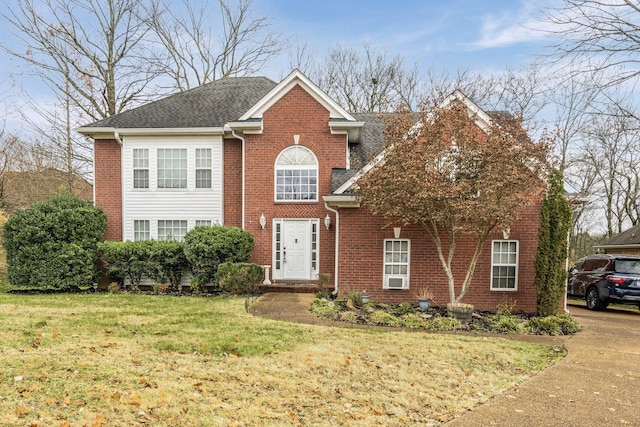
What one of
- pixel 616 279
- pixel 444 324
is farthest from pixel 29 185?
pixel 616 279

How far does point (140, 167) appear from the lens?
14305mm

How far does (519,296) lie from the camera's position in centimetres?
1095

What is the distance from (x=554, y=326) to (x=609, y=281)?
257 inches

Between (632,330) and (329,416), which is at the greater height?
(329,416)

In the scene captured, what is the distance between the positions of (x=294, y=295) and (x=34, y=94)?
59.3 ft

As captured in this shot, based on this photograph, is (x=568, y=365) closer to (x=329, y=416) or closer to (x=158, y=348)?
(x=329, y=416)

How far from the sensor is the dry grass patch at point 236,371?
12.8ft

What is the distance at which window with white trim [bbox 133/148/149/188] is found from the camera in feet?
46.9

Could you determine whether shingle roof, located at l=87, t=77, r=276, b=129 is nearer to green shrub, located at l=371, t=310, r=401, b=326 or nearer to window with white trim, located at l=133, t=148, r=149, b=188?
window with white trim, located at l=133, t=148, r=149, b=188

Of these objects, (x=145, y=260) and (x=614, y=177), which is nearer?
(x=145, y=260)

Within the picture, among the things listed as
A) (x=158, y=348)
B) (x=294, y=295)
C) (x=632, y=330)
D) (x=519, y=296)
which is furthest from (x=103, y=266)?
(x=632, y=330)

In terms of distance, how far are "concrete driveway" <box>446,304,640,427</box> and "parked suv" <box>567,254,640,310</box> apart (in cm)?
648

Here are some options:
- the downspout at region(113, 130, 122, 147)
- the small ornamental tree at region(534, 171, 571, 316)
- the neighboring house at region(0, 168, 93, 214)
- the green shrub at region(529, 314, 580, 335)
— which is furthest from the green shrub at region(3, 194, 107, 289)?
the small ornamental tree at region(534, 171, 571, 316)

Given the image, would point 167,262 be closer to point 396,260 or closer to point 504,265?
point 396,260
